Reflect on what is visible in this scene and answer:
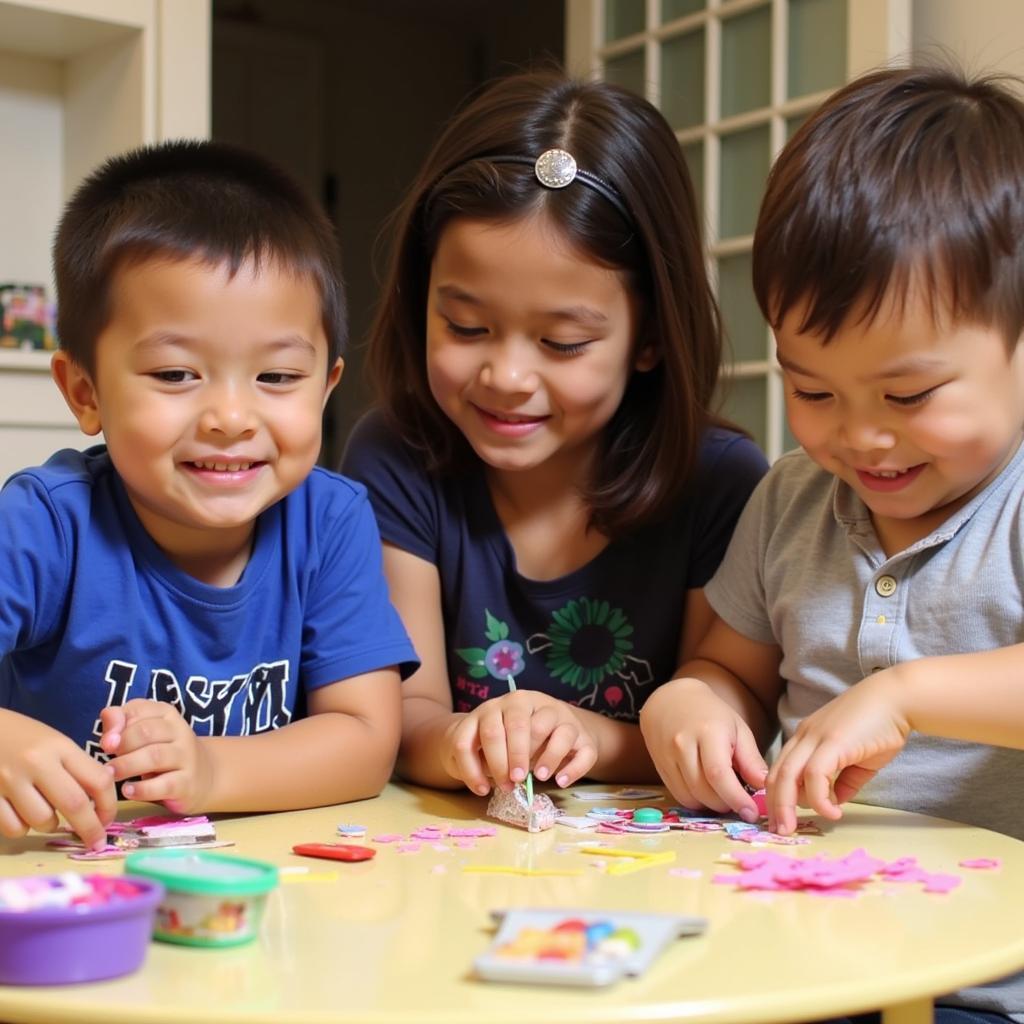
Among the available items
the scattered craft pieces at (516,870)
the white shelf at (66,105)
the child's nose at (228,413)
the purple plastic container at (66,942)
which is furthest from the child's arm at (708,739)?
the white shelf at (66,105)

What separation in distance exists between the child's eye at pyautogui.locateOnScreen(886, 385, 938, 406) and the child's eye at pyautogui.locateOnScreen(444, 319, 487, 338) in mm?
436

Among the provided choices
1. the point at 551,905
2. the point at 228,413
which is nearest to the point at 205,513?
the point at 228,413

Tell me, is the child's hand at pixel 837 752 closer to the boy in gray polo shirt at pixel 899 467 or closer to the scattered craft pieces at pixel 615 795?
the boy in gray polo shirt at pixel 899 467

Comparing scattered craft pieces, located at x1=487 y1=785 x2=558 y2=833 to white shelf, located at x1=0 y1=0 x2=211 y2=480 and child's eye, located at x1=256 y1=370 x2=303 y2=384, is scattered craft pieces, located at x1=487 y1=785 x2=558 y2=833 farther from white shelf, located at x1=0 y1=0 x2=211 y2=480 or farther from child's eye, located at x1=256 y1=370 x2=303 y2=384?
white shelf, located at x1=0 y1=0 x2=211 y2=480

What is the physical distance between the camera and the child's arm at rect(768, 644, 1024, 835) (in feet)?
3.19

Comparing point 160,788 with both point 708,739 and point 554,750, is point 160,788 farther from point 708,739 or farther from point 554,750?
point 708,739

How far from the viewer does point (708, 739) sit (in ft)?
3.51

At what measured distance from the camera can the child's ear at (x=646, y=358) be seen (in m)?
1.46

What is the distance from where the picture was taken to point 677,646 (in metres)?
1.50

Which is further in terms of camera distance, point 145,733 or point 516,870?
point 145,733

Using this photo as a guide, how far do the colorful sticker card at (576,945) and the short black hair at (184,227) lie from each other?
2.25 feet

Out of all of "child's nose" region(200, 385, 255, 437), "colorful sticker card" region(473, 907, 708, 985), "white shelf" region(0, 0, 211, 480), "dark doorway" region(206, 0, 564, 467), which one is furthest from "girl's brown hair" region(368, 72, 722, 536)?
"dark doorway" region(206, 0, 564, 467)

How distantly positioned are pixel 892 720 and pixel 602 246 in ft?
1.90

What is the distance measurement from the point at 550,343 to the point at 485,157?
0.69ft
